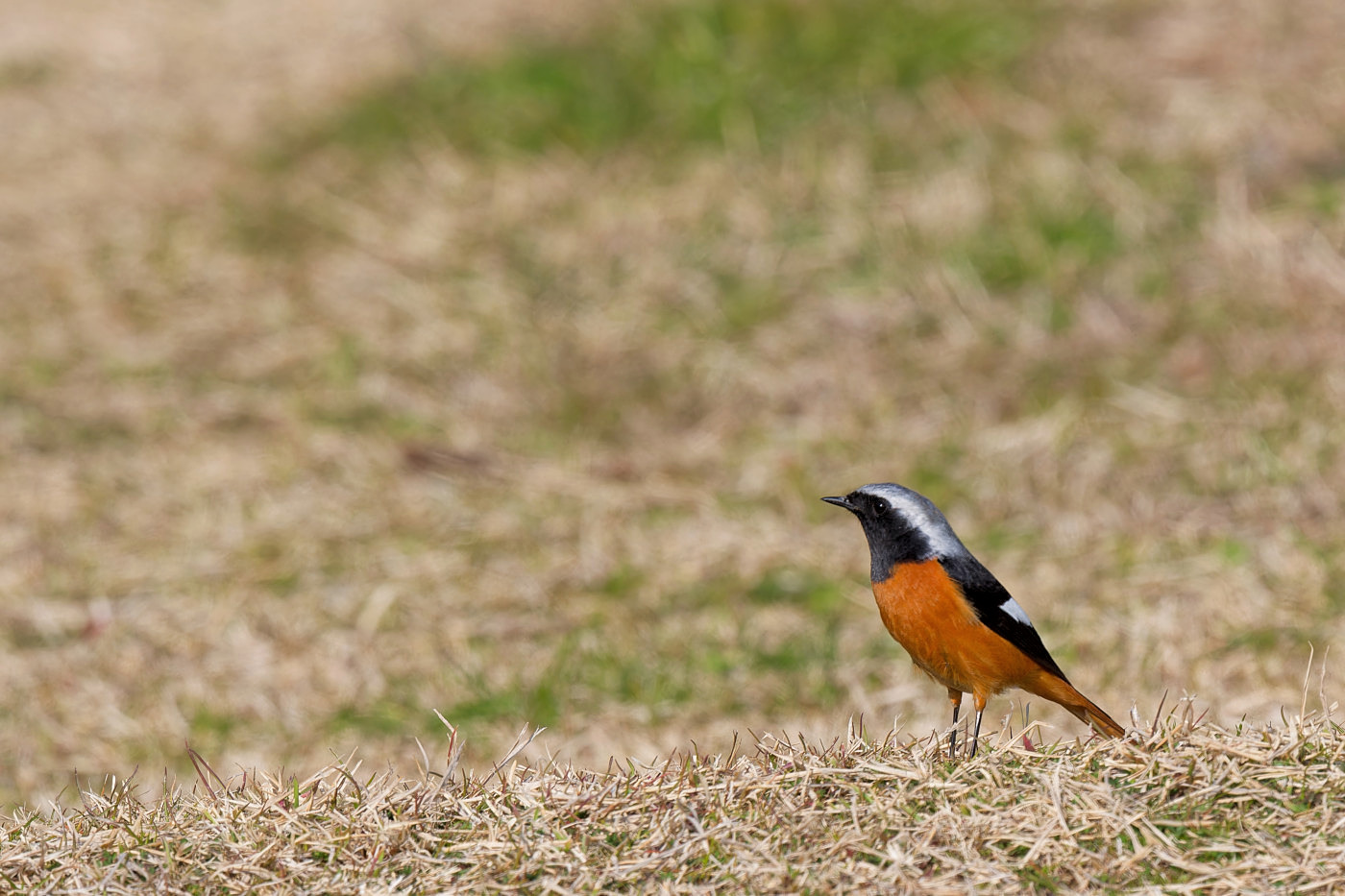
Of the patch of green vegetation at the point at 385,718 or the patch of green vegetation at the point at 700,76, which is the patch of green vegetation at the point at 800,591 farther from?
the patch of green vegetation at the point at 700,76

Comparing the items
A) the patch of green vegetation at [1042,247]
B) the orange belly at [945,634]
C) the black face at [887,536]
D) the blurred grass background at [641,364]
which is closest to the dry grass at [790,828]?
the orange belly at [945,634]

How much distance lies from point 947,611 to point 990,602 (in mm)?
181

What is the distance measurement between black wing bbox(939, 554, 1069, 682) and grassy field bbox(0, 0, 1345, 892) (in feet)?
2.21

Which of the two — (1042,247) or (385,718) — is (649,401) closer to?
(1042,247)

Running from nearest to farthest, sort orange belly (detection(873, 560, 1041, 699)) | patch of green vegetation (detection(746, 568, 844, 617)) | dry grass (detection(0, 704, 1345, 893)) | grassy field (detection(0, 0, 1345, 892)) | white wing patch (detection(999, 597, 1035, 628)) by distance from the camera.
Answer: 1. dry grass (detection(0, 704, 1345, 893))
2. orange belly (detection(873, 560, 1041, 699))
3. white wing patch (detection(999, 597, 1035, 628))
4. grassy field (detection(0, 0, 1345, 892))
5. patch of green vegetation (detection(746, 568, 844, 617))

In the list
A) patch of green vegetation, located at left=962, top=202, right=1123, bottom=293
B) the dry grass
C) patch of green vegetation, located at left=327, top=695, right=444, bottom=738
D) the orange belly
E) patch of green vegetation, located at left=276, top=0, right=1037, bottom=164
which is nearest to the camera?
the dry grass

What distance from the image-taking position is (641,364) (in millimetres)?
9578

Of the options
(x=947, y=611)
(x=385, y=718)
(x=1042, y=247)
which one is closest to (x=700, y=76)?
(x=1042, y=247)

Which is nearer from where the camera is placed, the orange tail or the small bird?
the small bird

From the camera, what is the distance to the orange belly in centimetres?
454

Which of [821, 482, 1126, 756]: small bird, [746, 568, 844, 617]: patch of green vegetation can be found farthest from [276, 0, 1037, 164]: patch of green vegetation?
[821, 482, 1126, 756]: small bird

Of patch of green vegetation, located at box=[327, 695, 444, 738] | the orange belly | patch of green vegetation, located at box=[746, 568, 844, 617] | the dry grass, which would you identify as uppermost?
patch of green vegetation, located at box=[746, 568, 844, 617]

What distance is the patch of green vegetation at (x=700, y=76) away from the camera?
11.3 metres

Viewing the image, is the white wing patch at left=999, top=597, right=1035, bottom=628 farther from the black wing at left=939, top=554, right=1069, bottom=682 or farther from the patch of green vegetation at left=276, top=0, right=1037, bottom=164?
the patch of green vegetation at left=276, top=0, right=1037, bottom=164
